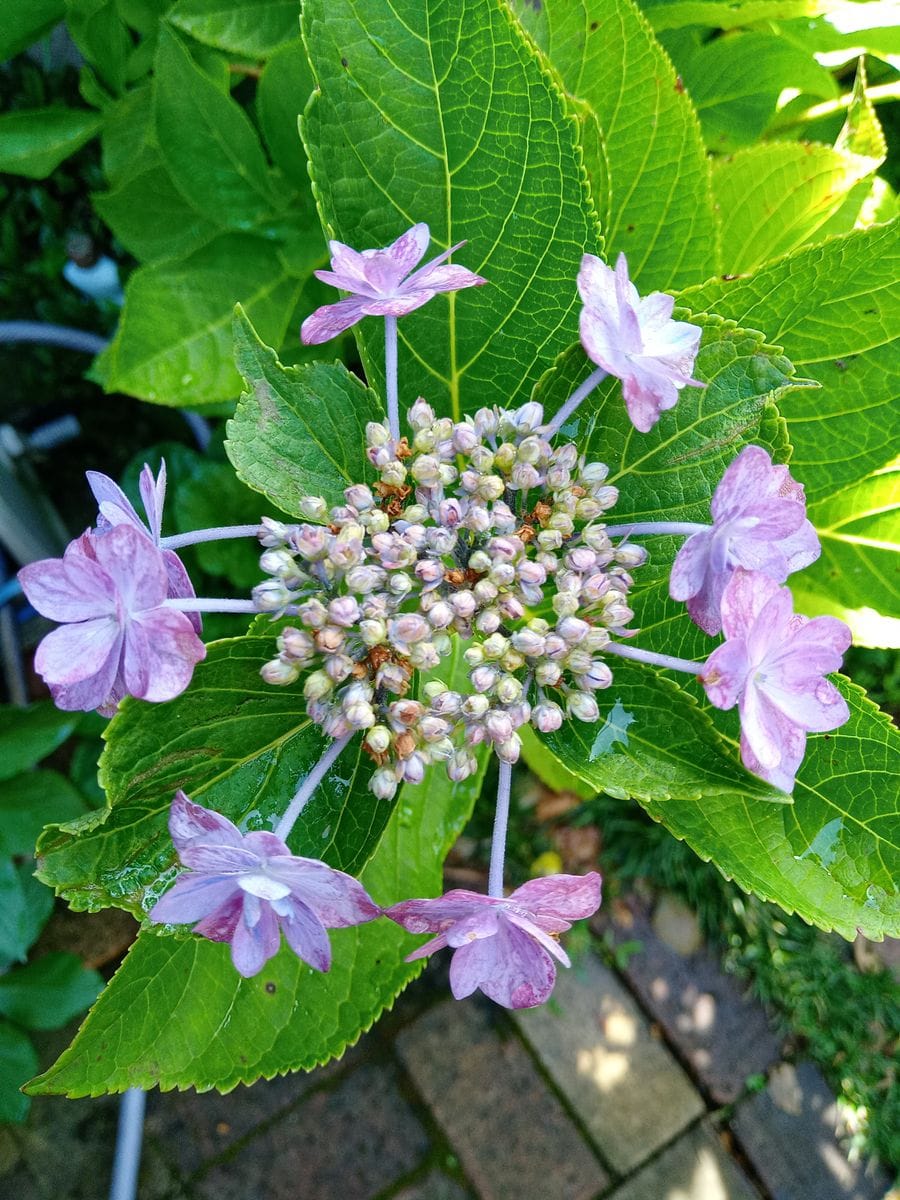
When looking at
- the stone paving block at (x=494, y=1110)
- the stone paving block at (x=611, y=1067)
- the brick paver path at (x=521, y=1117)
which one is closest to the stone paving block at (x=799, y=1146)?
the brick paver path at (x=521, y=1117)

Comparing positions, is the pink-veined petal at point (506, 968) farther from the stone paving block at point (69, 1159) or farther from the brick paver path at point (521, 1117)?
the stone paving block at point (69, 1159)

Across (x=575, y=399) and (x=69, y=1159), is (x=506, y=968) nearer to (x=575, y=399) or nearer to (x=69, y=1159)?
(x=575, y=399)

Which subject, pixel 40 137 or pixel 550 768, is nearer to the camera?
pixel 40 137

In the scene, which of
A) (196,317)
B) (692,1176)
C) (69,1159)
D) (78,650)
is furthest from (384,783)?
(692,1176)

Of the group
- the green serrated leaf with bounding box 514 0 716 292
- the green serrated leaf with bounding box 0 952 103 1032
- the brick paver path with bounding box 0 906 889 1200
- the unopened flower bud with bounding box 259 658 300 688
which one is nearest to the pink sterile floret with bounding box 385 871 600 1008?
the unopened flower bud with bounding box 259 658 300 688

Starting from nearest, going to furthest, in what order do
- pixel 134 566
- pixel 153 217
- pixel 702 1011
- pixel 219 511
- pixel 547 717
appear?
pixel 134 566, pixel 547 717, pixel 153 217, pixel 219 511, pixel 702 1011

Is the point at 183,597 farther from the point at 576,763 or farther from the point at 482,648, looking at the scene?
the point at 576,763
